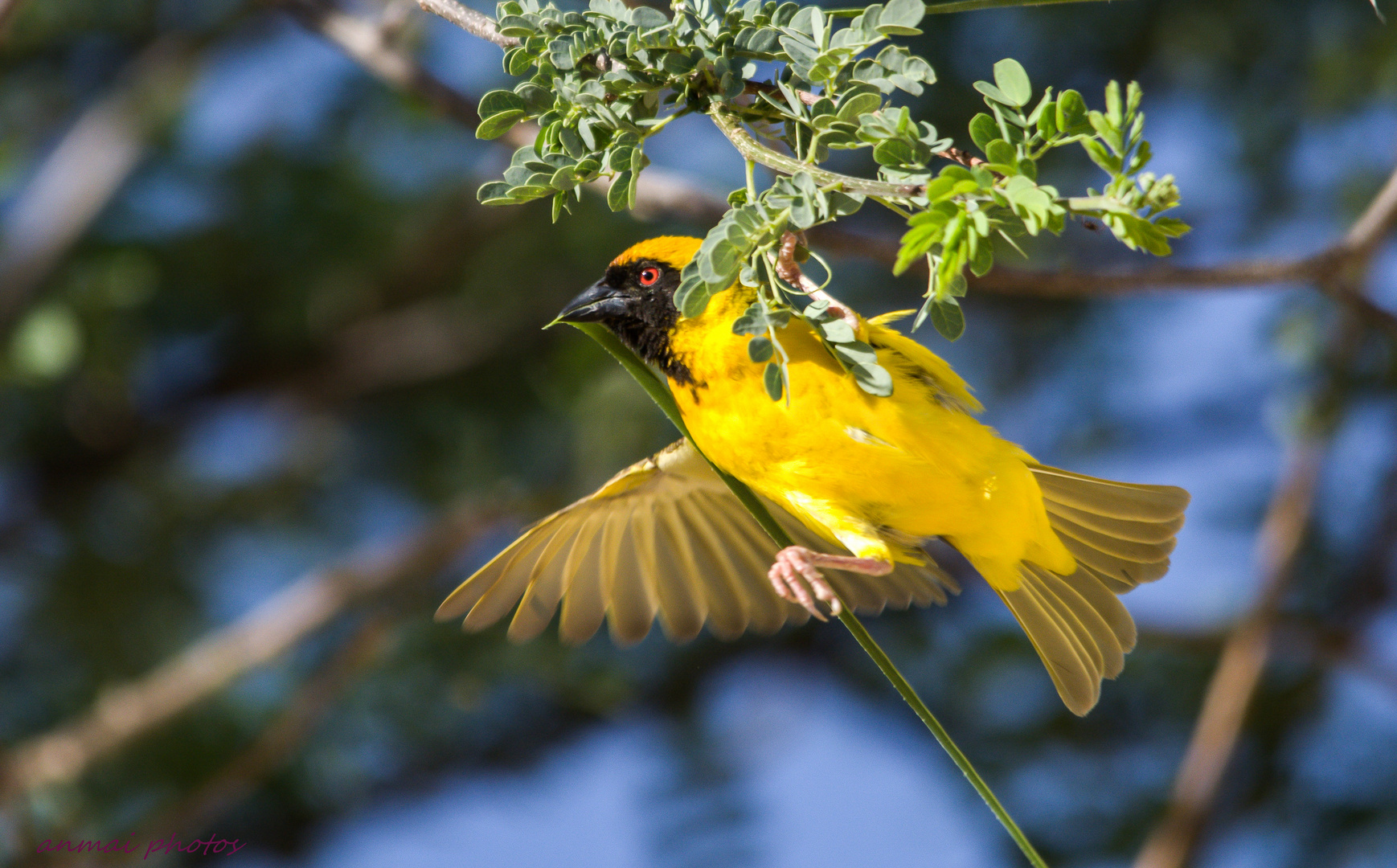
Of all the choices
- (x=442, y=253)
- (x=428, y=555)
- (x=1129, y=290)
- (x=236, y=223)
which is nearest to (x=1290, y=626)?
(x=1129, y=290)

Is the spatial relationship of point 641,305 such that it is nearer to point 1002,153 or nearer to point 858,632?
point 858,632

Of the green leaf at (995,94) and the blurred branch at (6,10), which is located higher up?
the blurred branch at (6,10)

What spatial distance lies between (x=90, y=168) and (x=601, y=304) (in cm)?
262

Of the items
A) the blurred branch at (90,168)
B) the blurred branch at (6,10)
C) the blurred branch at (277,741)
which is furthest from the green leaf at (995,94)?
the blurred branch at (90,168)

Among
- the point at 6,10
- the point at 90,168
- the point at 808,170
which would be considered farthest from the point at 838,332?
the point at 90,168

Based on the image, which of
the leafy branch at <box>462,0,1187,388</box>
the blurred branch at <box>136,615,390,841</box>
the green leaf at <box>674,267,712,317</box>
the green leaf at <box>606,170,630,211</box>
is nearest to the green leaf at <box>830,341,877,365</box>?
the leafy branch at <box>462,0,1187,388</box>

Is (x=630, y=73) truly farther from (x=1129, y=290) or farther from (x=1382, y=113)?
(x=1382, y=113)

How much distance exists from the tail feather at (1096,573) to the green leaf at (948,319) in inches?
47.7

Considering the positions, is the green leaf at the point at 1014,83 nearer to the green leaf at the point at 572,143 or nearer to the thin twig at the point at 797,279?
the thin twig at the point at 797,279

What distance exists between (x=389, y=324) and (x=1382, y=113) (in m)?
3.37

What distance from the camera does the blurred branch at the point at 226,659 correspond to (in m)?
3.65

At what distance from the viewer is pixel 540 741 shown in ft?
14.6

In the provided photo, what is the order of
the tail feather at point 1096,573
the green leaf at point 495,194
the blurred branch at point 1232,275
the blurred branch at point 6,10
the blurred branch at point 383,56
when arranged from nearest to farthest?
the green leaf at point 495,194 → the blurred branch at point 6,10 → the blurred branch at point 1232,275 → the tail feather at point 1096,573 → the blurred branch at point 383,56

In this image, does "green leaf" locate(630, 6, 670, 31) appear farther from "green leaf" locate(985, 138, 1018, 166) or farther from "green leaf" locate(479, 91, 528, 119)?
"green leaf" locate(985, 138, 1018, 166)
